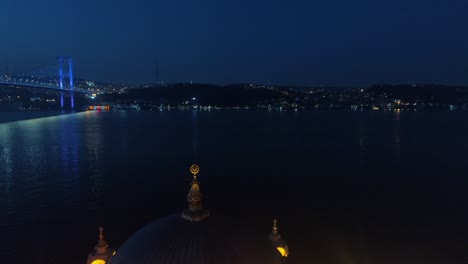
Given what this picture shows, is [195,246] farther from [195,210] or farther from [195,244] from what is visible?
[195,210]

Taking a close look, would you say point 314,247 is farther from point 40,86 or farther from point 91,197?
point 40,86

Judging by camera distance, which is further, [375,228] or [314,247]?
[375,228]

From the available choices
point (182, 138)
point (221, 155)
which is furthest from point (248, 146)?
point (182, 138)

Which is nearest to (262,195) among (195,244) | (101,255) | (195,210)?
(101,255)

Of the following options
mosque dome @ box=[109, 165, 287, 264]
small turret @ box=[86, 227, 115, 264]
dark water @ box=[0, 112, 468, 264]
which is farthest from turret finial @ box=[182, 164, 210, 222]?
small turret @ box=[86, 227, 115, 264]

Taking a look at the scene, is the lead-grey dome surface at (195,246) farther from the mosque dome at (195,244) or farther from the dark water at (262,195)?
the dark water at (262,195)
